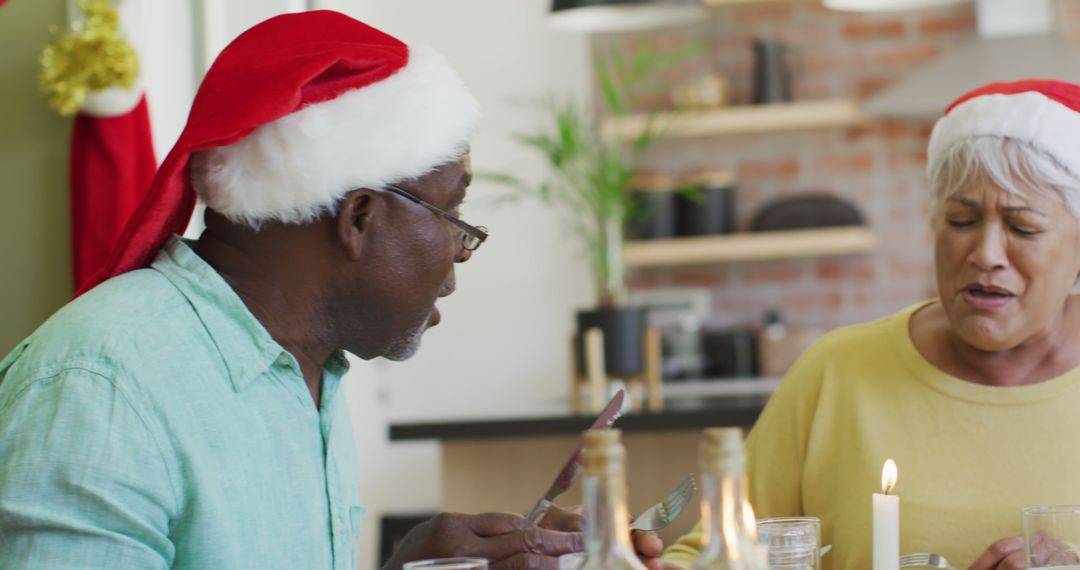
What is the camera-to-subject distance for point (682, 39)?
5.90m

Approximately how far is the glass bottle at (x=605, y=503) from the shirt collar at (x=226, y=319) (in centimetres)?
57

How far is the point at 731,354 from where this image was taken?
17.4 feet

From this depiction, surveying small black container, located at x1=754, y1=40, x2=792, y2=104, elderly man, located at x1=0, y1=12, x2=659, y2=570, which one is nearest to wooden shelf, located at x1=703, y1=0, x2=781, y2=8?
small black container, located at x1=754, y1=40, x2=792, y2=104

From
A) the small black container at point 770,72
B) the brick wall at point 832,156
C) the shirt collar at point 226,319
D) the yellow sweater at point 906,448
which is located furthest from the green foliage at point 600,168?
the shirt collar at point 226,319

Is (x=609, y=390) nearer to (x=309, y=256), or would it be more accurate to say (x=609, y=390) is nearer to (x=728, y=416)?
(x=728, y=416)

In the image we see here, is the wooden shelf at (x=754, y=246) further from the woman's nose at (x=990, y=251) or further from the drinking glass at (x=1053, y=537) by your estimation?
the drinking glass at (x=1053, y=537)

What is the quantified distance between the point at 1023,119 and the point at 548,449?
193 cm

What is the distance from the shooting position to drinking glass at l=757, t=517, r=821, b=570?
1246 mm

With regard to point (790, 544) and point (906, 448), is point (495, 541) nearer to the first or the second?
point (790, 544)

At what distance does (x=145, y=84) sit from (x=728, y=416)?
1.53 metres

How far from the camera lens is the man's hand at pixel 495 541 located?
123 centimetres

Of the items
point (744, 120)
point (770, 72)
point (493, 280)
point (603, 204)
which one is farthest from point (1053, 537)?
point (770, 72)

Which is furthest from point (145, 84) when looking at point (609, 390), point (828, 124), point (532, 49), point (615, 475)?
point (828, 124)

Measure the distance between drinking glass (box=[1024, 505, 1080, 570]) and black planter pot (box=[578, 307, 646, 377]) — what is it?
2278 mm
